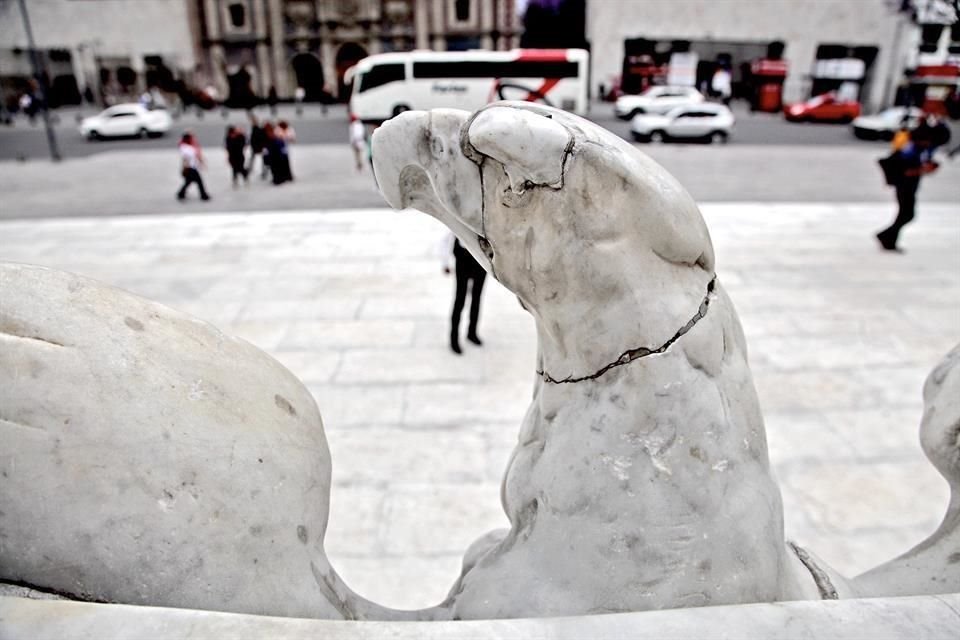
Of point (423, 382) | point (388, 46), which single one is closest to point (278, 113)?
point (388, 46)

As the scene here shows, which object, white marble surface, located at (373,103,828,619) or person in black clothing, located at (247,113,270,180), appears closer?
white marble surface, located at (373,103,828,619)

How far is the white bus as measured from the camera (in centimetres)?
2031

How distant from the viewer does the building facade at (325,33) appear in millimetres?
30172

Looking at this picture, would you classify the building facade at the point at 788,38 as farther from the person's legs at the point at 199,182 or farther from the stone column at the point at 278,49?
the person's legs at the point at 199,182

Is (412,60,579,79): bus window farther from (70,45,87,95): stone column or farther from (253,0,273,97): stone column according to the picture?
(253,0,273,97): stone column

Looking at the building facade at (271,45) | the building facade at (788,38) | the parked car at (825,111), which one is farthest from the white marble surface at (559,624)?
the building facade at (271,45)

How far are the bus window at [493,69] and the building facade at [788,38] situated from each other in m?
5.18

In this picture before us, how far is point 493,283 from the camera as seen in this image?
6523 mm

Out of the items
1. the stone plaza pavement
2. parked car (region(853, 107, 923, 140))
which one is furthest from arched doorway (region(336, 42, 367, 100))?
the stone plaza pavement

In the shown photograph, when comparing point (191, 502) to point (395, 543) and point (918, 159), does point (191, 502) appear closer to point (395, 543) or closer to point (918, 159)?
point (395, 543)

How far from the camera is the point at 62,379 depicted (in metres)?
0.93

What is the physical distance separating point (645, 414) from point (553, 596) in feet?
1.04

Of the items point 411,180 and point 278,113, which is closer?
point 411,180

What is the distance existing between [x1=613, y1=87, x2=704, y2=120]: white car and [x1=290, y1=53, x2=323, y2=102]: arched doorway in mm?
14891
